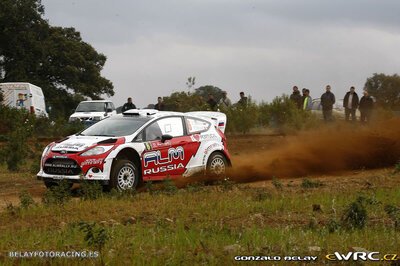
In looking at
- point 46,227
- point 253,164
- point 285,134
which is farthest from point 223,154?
point 285,134

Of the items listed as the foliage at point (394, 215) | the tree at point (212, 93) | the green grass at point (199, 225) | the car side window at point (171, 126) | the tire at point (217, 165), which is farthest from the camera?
the tree at point (212, 93)

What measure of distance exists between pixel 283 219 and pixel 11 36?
146 ft

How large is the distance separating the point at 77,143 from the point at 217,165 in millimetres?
3372

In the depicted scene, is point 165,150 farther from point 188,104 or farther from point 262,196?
point 188,104

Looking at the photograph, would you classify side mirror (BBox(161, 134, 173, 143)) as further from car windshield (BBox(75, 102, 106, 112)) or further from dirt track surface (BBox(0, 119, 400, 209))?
car windshield (BBox(75, 102, 106, 112))

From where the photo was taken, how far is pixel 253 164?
1600cm

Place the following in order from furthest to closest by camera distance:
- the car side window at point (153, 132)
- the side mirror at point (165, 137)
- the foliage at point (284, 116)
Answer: the foliage at point (284, 116), the side mirror at point (165, 137), the car side window at point (153, 132)

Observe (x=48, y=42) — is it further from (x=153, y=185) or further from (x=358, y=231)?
(x=358, y=231)

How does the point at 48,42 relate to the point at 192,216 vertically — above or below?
above

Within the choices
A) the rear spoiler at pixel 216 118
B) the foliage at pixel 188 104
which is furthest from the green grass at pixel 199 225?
the foliage at pixel 188 104

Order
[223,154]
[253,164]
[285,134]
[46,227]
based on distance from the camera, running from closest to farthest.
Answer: [46,227], [223,154], [253,164], [285,134]

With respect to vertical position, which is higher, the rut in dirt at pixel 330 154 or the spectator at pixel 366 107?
the spectator at pixel 366 107

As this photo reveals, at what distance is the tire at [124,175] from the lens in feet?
41.0

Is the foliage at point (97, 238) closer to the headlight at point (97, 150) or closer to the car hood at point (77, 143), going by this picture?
the headlight at point (97, 150)
